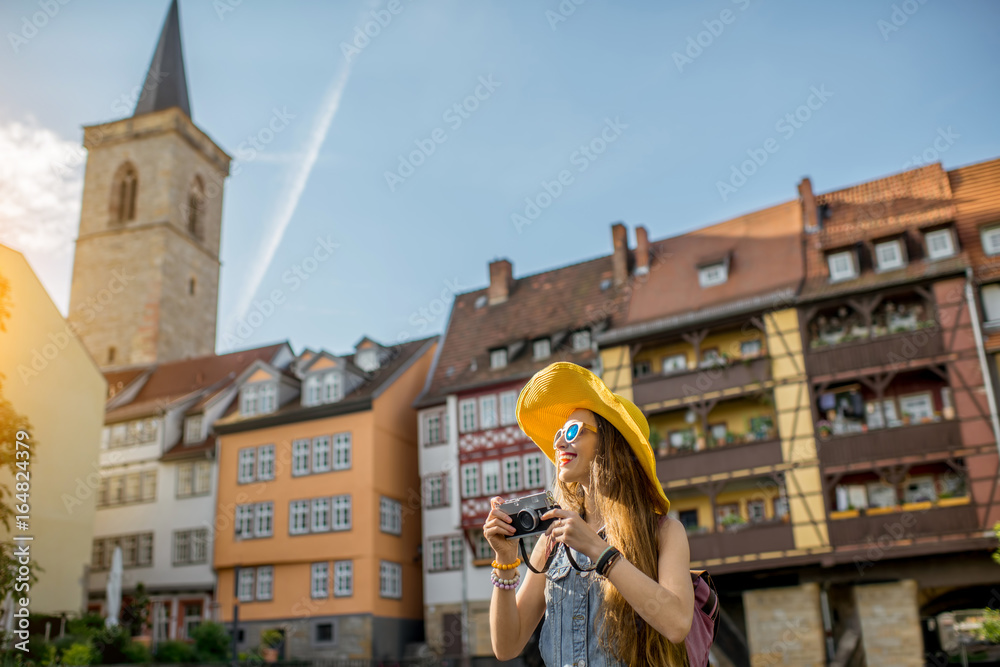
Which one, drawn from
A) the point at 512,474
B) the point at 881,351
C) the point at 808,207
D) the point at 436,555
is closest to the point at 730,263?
the point at 808,207

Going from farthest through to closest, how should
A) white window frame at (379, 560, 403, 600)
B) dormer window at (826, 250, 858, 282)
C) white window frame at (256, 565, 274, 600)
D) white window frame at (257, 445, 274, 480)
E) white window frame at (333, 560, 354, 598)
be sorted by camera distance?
white window frame at (257, 445, 274, 480), white window frame at (256, 565, 274, 600), white window frame at (379, 560, 403, 600), white window frame at (333, 560, 354, 598), dormer window at (826, 250, 858, 282)

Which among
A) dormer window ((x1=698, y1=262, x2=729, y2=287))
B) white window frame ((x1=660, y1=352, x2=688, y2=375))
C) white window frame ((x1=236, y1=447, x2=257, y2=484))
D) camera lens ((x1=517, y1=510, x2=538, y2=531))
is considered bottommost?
camera lens ((x1=517, y1=510, x2=538, y2=531))

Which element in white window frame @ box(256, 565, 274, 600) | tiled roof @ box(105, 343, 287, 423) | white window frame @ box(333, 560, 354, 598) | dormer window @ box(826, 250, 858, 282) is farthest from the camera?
tiled roof @ box(105, 343, 287, 423)

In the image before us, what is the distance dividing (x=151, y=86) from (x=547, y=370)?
56337 mm

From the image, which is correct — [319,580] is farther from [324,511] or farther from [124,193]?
[124,193]

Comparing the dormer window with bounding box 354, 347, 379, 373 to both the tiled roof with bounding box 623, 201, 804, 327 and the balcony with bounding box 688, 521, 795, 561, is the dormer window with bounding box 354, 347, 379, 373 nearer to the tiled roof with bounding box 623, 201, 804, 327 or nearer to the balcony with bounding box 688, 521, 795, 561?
the tiled roof with bounding box 623, 201, 804, 327

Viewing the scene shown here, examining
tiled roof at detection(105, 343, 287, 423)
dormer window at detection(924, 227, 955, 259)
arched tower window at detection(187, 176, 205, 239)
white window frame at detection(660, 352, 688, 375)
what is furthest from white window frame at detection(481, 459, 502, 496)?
arched tower window at detection(187, 176, 205, 239)

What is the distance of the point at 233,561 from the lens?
30.2m

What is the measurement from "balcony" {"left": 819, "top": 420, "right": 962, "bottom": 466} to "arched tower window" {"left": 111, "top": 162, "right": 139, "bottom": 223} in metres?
38.9

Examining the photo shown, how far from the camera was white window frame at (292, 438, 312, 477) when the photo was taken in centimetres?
3028

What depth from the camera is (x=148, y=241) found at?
156ft

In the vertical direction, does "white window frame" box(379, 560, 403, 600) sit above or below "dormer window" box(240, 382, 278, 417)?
below

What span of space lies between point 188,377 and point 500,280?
13.9 metres

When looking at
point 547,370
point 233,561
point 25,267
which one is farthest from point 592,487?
point 233,561
